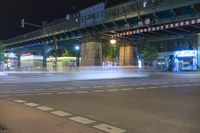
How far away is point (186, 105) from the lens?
37.0ft

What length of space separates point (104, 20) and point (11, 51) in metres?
77.6

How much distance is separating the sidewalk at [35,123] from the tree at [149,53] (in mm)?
62688

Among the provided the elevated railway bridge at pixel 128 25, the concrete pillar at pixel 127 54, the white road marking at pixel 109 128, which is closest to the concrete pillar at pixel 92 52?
the elevated railway bridge at pixel 128 25

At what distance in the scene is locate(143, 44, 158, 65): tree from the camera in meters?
71.8

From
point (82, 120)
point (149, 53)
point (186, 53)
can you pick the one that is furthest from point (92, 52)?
point (82, 120)

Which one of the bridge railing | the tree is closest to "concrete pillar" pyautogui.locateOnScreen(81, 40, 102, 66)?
the bridge railing

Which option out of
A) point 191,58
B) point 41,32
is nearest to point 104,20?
point 191,58

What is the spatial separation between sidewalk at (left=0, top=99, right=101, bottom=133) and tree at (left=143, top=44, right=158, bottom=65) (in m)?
62.7

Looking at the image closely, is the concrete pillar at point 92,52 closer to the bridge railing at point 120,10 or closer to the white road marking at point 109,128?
the bridge railing at point 120,10

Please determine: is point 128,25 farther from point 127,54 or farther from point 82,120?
point 82,120

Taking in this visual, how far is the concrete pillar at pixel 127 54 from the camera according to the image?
6217 cm

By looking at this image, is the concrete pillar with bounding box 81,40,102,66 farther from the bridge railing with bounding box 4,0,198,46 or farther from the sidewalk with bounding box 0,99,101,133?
the sidewalk with bounding box 0,99,101,133

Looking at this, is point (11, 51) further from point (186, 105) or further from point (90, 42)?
point (186, 105)

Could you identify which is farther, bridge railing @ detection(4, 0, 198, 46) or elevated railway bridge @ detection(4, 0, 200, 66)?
bridge railing @ detection(4, 0, 198, 46)
